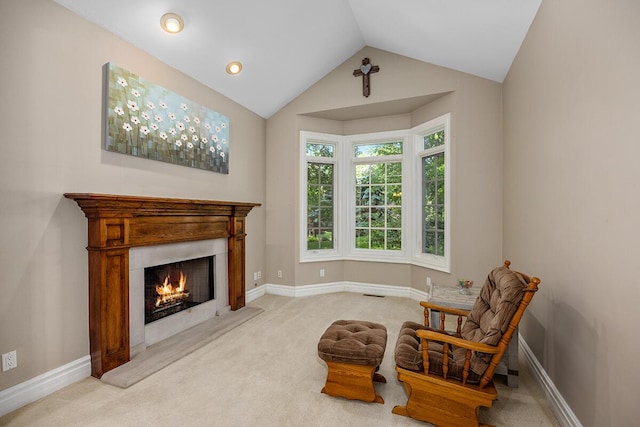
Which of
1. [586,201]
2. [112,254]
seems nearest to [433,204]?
[586,201]

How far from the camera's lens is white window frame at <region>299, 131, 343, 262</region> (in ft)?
15.2

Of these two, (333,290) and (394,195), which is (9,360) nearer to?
(333,290)

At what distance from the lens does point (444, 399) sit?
179 centimetres

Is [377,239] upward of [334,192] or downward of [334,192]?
downward

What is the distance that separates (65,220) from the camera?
2250mm

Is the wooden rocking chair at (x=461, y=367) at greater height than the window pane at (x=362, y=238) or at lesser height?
lesser

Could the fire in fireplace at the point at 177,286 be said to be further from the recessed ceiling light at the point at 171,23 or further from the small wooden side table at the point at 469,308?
the small wooden side table at the point at 469,308

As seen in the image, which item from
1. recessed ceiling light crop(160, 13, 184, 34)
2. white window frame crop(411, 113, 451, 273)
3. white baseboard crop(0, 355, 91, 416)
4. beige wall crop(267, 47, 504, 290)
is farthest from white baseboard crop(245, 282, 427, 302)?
recessed ceiling light crop(160, 13, 184, 34)

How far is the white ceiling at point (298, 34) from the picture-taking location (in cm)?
257

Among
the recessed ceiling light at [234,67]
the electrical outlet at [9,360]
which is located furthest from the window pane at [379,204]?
the electrical outlet at [9,360]

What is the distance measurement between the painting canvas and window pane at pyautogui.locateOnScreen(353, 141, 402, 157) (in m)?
2.12

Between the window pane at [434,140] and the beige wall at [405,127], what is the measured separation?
26cm

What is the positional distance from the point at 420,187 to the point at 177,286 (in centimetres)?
344

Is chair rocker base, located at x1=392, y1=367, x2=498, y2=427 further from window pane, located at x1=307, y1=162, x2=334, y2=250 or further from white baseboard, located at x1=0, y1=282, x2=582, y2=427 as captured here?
window pane, located at x1=307, y1=162, x2=334, y2=250
